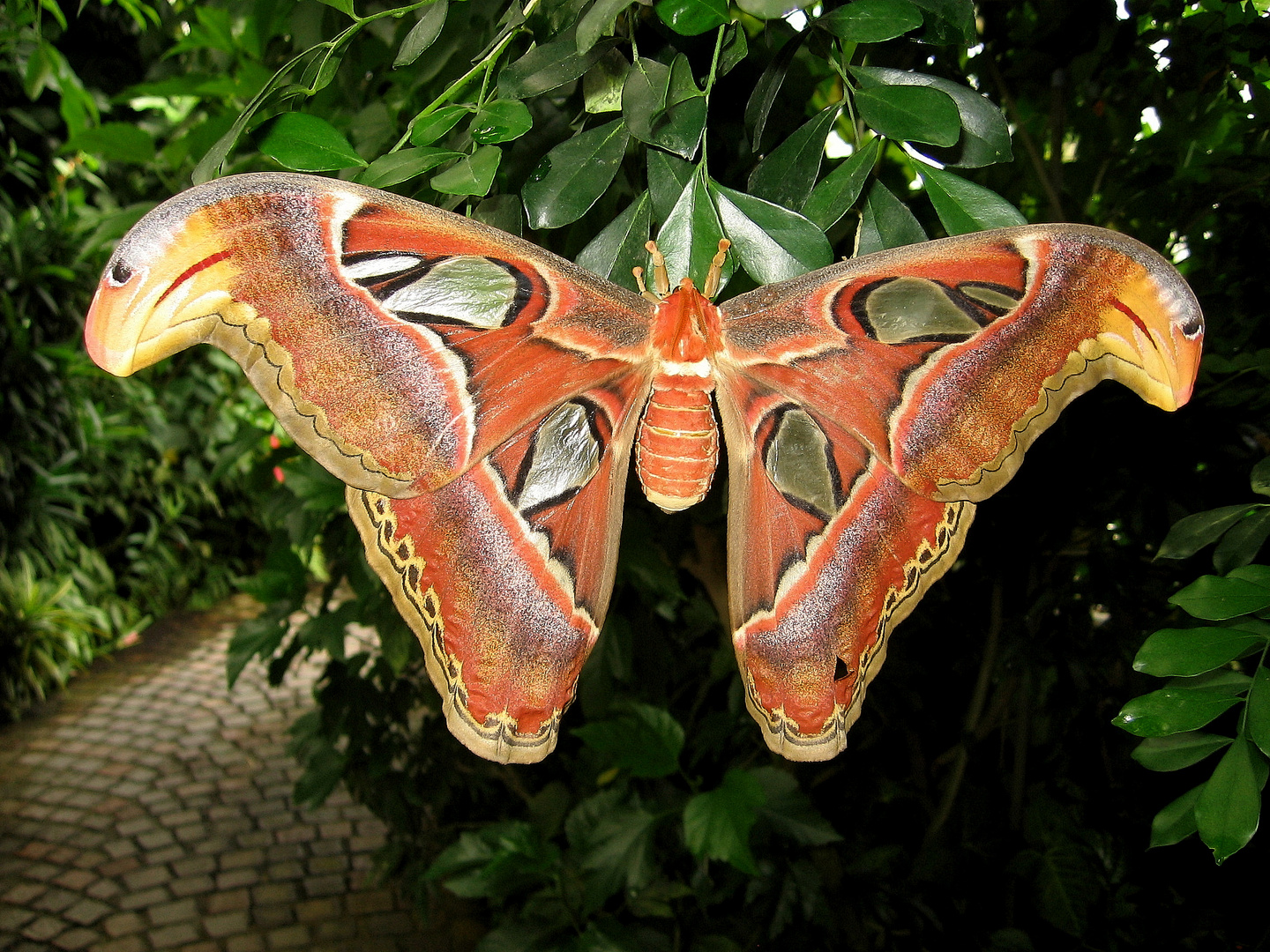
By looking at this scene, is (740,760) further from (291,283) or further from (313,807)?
(291,283)

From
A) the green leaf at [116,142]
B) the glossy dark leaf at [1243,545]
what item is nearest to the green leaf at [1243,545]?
the glossy dark leaf at [1243,545]

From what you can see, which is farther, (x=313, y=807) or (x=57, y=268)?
(x=57, y=268)

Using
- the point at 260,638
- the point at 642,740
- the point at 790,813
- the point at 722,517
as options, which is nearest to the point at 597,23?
the point at 722,517

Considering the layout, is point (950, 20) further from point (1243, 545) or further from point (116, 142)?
point (116, 142)

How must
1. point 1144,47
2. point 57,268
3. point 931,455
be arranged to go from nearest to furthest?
point 931,455 → point 1144,47 → point 57,268

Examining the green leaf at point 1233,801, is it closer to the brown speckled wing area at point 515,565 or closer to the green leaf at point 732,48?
the brown speckled wing area at point 515,565

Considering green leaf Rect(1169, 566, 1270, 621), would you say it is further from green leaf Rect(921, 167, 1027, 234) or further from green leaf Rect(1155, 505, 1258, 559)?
green leaf Rect(921, 167, 1027, 234)

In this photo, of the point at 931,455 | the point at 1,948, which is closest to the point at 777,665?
the point at 931,455
